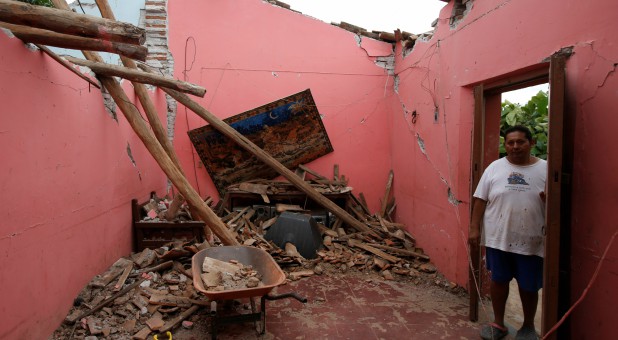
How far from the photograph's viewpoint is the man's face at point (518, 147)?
3014 mm

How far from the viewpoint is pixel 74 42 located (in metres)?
2.79

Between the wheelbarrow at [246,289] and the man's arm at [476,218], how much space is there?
5.52ft

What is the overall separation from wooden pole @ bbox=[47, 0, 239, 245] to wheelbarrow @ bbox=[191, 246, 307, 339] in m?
0.35

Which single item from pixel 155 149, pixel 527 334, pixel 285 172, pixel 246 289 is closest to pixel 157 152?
pixel 155 149

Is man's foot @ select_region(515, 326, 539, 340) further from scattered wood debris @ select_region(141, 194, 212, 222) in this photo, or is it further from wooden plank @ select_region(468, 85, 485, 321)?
scattered wood debris @ select_region(141, 194, 212, 222)

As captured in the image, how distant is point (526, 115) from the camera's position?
28.0ft

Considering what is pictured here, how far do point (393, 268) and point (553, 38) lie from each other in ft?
11.3

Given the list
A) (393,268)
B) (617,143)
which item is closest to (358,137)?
(393,268)

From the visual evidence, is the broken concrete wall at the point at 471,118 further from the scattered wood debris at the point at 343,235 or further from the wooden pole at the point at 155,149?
the wooden pole at the point at 155,149

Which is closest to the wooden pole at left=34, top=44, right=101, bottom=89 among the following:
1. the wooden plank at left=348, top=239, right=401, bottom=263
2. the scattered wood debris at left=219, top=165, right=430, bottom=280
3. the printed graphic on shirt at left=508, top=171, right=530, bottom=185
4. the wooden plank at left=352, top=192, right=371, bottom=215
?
the scattered wood debris at left=219, top=165, right=430, bottom=280

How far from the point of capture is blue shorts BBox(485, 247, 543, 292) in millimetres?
3059

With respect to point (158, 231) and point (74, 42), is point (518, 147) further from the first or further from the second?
point (158, 231)

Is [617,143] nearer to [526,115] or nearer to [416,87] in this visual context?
[416,87]

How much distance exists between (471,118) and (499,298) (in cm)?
206
